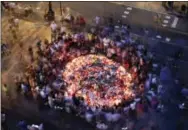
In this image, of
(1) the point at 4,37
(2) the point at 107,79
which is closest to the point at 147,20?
(2) the point at 107,79

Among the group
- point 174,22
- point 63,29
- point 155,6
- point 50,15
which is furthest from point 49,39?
point 174,22

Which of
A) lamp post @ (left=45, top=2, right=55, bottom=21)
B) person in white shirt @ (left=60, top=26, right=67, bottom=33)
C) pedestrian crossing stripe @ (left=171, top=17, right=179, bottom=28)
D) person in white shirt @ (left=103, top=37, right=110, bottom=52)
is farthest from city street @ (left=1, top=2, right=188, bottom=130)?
person in white shirt @ (left=103, top=37, right=110, bottom=52)

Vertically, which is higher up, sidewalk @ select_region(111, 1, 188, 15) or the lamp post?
sidewalk @ select_region(111, 1, 188, 15)

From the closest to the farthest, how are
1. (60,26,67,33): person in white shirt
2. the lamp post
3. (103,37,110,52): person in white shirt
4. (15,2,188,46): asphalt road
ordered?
(103,37,110,52): person in white shirt < (60,26,67,33): person in white shirt < (15,2,188,46): asphalt road < the lamp post

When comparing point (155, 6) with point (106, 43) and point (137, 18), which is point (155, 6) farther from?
point (106, 43)

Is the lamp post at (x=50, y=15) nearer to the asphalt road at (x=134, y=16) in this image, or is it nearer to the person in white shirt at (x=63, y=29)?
the asphalt road at (x=134, y=16)

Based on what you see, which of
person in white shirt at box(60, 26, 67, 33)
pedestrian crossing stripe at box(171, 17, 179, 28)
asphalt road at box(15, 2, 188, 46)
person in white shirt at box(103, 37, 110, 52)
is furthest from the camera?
pedestrian crossing stripe at box(171, 17, 179, 28)

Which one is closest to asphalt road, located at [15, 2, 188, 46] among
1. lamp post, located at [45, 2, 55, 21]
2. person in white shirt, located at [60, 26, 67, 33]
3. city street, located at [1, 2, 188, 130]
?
city street, located at [1, 2, 188, 130]

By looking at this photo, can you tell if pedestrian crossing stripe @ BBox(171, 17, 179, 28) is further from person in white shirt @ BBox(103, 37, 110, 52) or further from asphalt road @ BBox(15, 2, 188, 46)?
person in white shirt @ BBox(103, 37, 110, 52)

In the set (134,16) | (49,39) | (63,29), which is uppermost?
(134,16)

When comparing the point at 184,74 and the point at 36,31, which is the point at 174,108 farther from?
the point at 36,31

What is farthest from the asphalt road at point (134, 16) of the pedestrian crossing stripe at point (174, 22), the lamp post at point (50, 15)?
the lamp post at point (50, 15)

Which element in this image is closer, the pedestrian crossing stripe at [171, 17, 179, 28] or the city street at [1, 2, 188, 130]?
the city street at [1, 2, 188, 130]

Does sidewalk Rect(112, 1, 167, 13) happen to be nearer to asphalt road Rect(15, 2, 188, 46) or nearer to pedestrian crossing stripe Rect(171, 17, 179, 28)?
asphalt road Rect(15, 2, 188, 46)
